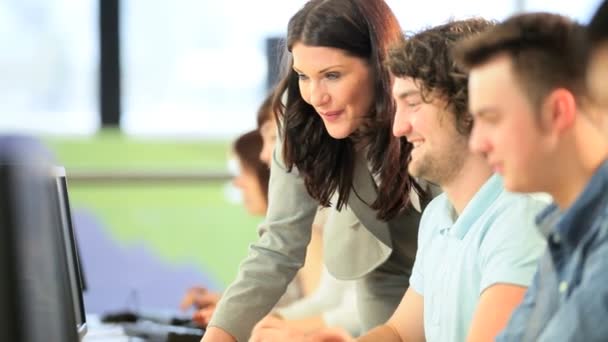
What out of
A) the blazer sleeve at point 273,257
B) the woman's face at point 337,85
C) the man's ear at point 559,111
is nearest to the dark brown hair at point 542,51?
the man's ear at point 559,111

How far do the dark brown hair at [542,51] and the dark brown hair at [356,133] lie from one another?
74 cm

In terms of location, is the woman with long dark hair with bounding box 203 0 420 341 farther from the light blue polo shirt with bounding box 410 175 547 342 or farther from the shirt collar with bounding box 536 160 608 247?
the shirt collar with bounding box 536 160 608 247

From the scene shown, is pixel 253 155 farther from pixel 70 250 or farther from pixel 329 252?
pixel 70 250

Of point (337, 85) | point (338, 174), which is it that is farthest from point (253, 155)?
point (337, 85)

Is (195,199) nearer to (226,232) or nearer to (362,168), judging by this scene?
(226,232)

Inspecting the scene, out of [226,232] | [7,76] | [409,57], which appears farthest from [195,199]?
[409,57]

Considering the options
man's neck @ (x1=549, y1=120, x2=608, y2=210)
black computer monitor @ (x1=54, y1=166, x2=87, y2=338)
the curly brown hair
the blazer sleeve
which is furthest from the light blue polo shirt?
black computer monitor @ (x1=54, y1=166, x2=87, y2=338)

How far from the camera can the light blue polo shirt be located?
1498 millimetres

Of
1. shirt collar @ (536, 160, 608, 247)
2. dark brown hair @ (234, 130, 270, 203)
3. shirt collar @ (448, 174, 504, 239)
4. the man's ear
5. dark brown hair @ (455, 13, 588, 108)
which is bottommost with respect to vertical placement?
dark brown hair @ (234, 130, 270, 203)

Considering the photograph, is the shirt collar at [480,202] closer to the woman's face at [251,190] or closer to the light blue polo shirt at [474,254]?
the light blue polo shirt at [474,254]

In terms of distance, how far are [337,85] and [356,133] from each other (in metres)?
0.12

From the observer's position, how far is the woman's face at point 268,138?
3.05 metres

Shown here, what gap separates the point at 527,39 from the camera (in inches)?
49.6

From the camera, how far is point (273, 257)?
2160 mm
